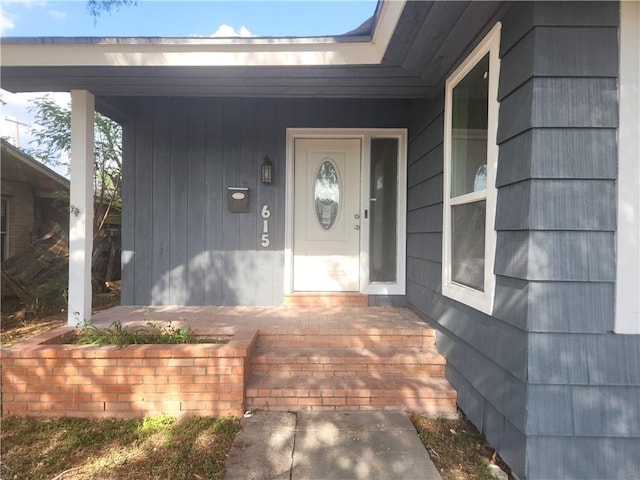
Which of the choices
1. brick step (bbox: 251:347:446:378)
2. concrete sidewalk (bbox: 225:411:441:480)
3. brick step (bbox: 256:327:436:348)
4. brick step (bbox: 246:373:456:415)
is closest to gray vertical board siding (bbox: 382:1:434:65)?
brick step (bbox: 256:327:436:348)

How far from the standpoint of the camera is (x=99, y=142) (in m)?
5.73

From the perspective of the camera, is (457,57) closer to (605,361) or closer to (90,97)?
(605,361)

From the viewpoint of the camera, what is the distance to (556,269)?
5.20ft

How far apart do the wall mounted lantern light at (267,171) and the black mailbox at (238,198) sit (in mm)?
226

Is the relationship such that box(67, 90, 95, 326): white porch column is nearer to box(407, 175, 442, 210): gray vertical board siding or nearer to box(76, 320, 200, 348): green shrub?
box(76, 320, 200, 348): green shrub

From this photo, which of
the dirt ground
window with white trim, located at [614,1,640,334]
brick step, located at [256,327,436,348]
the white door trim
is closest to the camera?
window with white trim, located at [614,1,640,334]

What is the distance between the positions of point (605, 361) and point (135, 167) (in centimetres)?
412

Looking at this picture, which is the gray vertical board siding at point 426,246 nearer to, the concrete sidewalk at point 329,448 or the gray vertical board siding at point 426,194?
the gray vertical board siding at point 426,194

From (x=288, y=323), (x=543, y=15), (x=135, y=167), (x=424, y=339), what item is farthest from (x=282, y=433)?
(x=135, y=167)

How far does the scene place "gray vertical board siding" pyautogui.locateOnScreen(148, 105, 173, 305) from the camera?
3.66m

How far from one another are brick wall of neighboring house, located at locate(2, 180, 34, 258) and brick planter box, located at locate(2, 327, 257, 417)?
21.0ft

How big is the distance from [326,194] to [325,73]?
4.55 feet

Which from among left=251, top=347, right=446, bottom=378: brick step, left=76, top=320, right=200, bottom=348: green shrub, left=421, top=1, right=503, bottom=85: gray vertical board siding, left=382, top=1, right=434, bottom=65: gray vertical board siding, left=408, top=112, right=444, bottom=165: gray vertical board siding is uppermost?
left=382, top=1, right=434, bottom=65: gray vertical board siding

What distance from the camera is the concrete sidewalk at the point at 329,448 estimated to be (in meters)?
1.70
